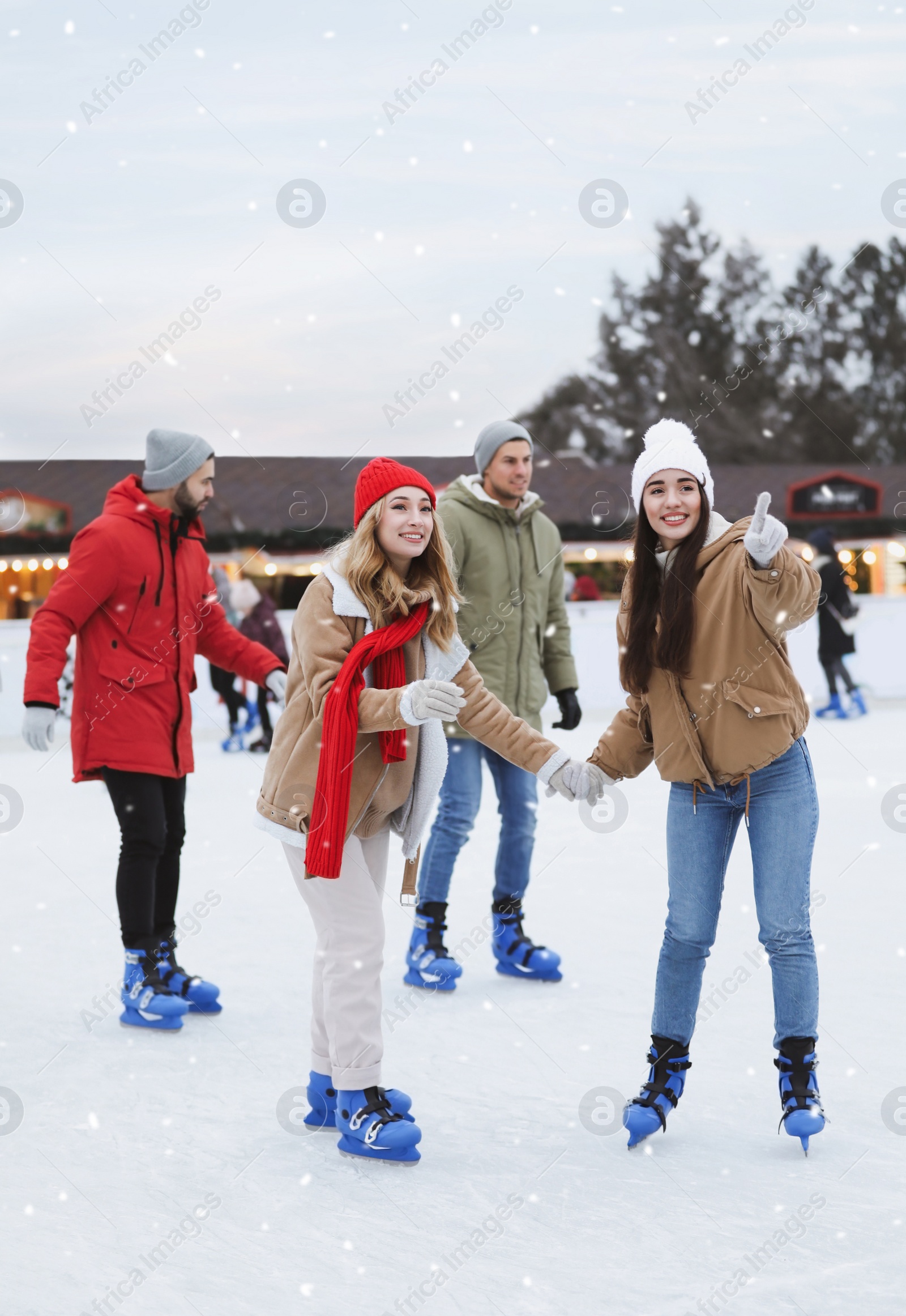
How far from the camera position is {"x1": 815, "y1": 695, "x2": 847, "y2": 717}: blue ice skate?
10781 mm

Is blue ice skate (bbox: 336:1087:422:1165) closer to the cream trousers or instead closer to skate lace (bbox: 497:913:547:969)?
the cream trousers

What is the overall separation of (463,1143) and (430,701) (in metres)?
0.98

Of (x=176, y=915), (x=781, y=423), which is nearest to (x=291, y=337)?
(x=176, y=915)

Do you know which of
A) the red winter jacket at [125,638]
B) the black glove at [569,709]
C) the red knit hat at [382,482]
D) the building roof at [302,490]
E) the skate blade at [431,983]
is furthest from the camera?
the building roof at [302,490]

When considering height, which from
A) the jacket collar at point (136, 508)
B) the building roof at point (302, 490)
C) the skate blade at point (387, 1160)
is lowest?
the skate blade at point (387, 1160)

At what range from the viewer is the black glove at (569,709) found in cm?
408

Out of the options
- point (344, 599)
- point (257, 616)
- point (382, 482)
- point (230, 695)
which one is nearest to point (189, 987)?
point (344, 599)

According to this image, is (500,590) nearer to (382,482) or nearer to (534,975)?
(534,975)

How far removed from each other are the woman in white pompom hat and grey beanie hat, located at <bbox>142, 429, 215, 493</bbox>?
55.3 inches

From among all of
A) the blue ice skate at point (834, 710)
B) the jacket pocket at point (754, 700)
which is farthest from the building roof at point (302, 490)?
the jacket pocket at point (754, 700)

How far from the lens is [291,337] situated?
595 inches

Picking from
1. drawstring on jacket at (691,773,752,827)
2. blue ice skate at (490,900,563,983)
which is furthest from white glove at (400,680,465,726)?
blue ice skate at (490,900,563,983)

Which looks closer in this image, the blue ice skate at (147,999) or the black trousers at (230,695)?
the blue ice skate at (147,999)

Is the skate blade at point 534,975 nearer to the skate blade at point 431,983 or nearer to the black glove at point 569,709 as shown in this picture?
the skate blade at point 431,983
